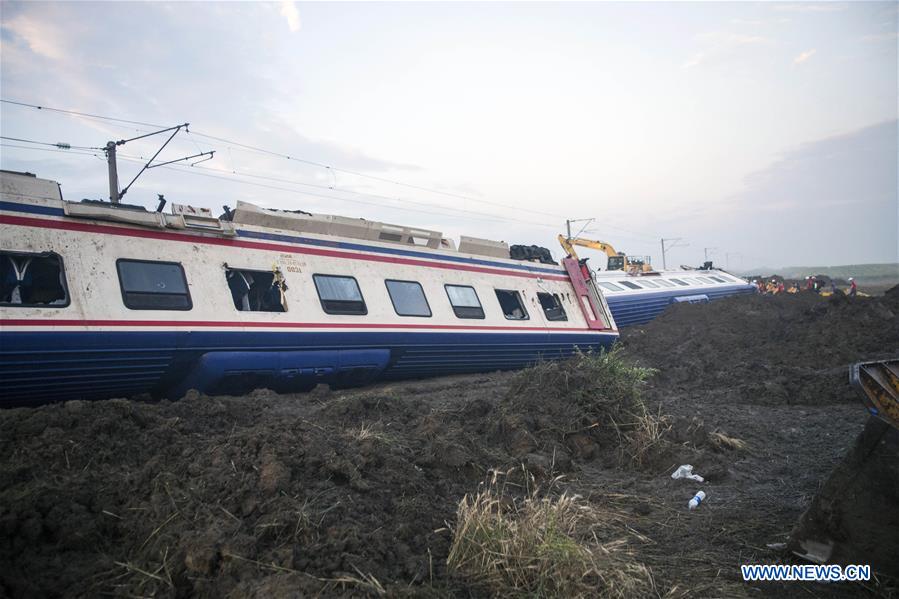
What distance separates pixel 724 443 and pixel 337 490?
427 cm

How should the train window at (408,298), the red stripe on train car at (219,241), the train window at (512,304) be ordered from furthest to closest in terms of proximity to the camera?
the train window at (512,304), the train window at (408,298), the red stripe on train car at (219,241)

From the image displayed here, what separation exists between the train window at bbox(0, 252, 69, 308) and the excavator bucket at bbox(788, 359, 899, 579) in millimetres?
7200

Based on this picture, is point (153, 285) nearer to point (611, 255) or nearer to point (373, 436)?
point (373, 436)

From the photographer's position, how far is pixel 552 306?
13562 mm

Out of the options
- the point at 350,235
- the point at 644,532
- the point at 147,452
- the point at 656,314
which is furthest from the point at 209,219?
the point at 656,314

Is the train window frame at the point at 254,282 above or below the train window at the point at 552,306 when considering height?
above

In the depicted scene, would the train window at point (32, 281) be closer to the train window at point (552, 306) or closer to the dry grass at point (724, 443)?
the dry grass at point (724, 443)

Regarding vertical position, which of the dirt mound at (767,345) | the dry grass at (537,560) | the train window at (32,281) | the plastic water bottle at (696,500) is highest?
the train window at (32,281)

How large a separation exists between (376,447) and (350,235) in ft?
19.3

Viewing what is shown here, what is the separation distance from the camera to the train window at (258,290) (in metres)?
8.55

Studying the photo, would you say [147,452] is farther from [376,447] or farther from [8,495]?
[376,447]

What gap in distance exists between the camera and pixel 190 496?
3.64 meters

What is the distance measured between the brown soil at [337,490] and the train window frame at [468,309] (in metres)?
3.96

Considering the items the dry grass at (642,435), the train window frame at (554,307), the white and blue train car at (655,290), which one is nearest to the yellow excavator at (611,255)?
the white and blue train car at (655,290)
